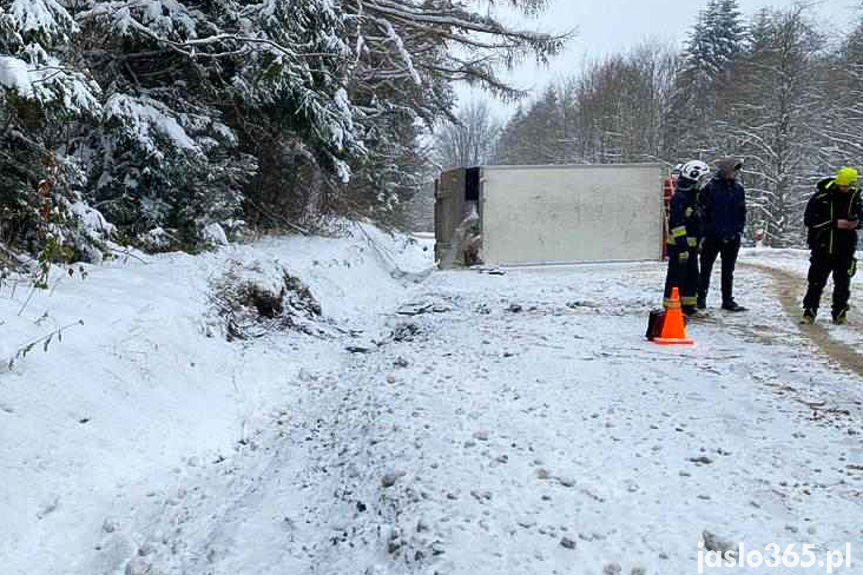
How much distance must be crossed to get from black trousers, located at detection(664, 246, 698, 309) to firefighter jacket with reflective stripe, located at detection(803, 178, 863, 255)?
1240 mm

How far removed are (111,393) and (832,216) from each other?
6982 mm

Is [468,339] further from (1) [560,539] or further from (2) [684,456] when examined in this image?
(1) [560,539]

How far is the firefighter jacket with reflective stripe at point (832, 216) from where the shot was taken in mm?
6574

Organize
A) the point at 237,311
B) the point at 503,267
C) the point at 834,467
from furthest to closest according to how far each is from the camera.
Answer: the point at 503,267 < the point at 237,311 < the point at 834,467

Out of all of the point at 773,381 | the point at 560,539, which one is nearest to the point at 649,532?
the point at 560,539

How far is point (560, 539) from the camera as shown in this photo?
2.51 meters

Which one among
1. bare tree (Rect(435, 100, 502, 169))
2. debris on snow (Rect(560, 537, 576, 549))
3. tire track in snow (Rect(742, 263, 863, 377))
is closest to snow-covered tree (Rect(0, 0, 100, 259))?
debris on snow (Rect(560, 537, 576, 549))

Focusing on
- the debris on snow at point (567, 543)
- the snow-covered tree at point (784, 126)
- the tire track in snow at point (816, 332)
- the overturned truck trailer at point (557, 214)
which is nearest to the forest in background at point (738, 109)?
the snow-covered tree at point (784, 126)

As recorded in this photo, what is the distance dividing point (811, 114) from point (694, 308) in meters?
31.3

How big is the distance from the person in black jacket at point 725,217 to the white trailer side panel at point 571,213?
5.40 meters

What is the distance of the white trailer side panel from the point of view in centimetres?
1270

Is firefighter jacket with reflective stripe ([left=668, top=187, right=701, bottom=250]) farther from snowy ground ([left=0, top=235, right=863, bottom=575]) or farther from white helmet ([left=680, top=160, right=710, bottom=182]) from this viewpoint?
snowy ground ([left=0, top=235, right=863, bottom=575])

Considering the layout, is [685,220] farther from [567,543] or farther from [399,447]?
[567,543]

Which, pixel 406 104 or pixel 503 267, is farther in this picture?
pixel 406 104
